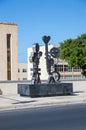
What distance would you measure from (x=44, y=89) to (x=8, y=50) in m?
59.3

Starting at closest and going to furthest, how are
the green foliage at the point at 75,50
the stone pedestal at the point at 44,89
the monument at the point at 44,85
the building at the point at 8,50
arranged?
the stone pedestal at the point at 44,89 < the monument at the point at 44,85 < the green foliage at the point at 75,50 < the building at the point at 8,50

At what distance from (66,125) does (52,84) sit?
48.9 feet

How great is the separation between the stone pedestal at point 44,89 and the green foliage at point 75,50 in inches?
1566

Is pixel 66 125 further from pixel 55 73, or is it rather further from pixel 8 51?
pixel 8 51

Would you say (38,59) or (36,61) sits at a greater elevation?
(38,59)

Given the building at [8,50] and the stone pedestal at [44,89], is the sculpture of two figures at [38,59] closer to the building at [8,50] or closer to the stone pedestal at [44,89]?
the stone pedestal at [44,89]

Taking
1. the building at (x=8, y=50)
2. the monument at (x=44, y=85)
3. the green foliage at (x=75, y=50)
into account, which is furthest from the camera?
the building at (x=8, y=50)

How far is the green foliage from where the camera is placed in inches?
2694

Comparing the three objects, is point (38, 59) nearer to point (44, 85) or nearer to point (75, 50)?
point (44, 85)

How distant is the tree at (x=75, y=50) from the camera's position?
2695 inches

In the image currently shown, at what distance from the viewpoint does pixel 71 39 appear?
233ft

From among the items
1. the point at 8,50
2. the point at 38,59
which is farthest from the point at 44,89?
the point at 8,50

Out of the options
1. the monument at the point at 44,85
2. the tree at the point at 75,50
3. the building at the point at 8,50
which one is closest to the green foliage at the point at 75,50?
the tree at the point at 75,50

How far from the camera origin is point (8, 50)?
282 ft
